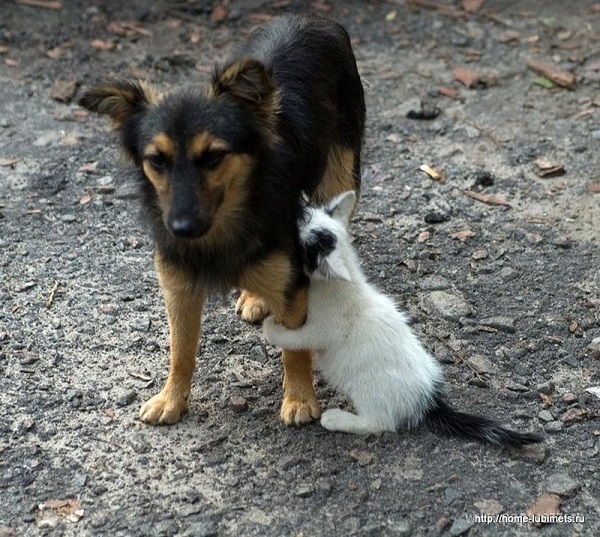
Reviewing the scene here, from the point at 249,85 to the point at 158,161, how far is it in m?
0.53

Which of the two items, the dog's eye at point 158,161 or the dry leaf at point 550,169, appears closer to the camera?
the dog's eye at point 158,161

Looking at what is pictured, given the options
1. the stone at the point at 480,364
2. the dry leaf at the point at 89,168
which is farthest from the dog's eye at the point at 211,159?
the dry leaf at the point at 89,168

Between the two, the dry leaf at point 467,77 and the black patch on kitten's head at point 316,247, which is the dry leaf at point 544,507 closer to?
the black patch on kitten's head at point 316,247

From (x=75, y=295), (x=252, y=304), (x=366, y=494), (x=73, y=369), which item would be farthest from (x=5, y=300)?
(x=366, y=494)

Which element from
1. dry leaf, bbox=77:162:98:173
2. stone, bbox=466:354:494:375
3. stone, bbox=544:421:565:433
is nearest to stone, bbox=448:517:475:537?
stone, bbox=544:421:565:433

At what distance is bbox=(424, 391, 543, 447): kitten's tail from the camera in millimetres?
4535

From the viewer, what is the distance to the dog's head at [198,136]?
4160 millimetres

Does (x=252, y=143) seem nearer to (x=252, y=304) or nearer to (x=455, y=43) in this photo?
(x=252, y=304)

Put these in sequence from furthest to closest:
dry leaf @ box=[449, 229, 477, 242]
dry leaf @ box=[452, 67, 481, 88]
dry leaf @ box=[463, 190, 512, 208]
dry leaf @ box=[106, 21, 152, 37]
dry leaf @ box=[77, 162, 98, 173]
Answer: dry leaf @ box=[106, 21, 152, 37] → dry leaf @ box=[452, 67, 481, 88] → dry leaf @ box=[77, 162, 98, 173] → dry leaf @ box=[463, 190, 512, 208] → dry leaf @ box=[449, 229, 477, 242]

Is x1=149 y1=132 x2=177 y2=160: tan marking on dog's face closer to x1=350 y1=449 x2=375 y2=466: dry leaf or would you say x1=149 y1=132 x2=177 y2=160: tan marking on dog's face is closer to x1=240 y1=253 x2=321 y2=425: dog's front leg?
x1=240 y1=253 x2=321 y2=425: dog's front leg

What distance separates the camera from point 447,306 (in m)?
5.68

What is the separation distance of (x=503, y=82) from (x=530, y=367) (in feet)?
12.5

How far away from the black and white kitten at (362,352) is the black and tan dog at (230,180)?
0.32 ft

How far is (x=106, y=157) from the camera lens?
23.4 ft
